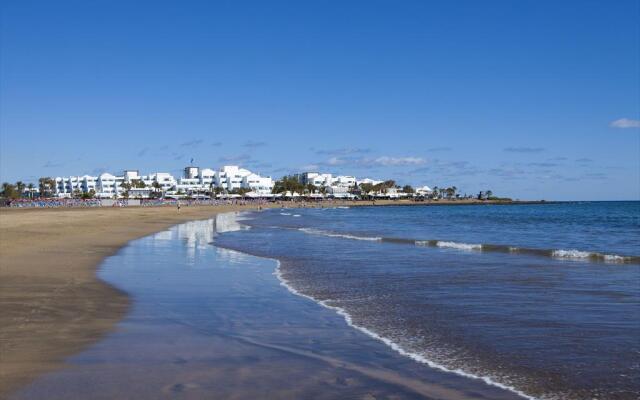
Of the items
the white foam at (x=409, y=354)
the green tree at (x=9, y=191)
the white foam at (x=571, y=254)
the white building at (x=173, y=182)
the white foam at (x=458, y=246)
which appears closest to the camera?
the white foam at (x=409, y=354)

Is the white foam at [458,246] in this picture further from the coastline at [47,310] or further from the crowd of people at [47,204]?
the crowd of people at [47,204]

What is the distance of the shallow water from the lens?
5.18 metres

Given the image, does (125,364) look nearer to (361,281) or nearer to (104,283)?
(104,283)

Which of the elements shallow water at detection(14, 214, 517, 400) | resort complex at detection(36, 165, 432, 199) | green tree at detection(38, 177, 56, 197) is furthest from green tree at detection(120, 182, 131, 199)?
shallow water at detection(14, 214, 517, 400)

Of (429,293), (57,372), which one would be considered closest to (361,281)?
(429,293)

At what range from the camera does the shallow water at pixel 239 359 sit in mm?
5184

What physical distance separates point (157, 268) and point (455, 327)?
30.7ft

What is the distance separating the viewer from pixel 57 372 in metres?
5.62

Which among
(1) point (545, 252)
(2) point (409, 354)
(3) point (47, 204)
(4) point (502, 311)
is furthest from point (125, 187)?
(2) point (409, 354)

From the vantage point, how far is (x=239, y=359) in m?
6.29

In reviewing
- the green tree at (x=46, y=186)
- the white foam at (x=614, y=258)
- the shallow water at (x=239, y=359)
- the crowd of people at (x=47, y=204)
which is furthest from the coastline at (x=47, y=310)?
the green tree at (x=46, y=186)

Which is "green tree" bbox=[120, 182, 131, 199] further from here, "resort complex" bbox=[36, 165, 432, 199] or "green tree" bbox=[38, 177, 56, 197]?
"green tree" bbox=[38, 177, 56, 197]

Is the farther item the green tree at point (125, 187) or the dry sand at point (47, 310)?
the green tree at point (125, 187)

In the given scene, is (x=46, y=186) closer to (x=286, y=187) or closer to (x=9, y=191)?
(x=9, y=191)
